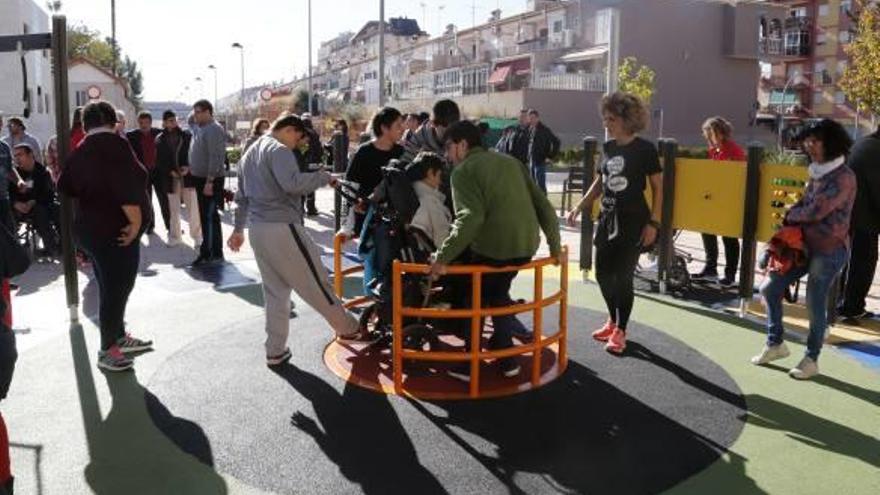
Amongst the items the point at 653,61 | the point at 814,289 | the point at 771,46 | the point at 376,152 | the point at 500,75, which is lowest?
the point at 814,289

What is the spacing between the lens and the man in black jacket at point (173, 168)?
10656mm

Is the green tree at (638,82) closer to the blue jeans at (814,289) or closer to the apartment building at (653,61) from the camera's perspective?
the apartment building at (653,61)

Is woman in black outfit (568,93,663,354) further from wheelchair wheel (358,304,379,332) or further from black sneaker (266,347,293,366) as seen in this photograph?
black sneaker (266,347,293,366)

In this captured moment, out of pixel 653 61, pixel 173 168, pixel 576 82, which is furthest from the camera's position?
pixel 653 61

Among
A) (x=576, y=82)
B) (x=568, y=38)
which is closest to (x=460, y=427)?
(x=576, y=82)

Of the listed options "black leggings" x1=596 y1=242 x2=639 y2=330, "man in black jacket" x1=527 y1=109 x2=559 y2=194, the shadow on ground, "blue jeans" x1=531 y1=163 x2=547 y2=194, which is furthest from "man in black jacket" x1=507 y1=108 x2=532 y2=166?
the shadow on ground

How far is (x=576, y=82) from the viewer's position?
4562 centimetres

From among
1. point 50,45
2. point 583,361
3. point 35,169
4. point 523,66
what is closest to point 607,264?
point 583,361

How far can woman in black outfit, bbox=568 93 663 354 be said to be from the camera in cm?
582

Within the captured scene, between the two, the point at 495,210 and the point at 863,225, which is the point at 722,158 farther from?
the point at 495,210

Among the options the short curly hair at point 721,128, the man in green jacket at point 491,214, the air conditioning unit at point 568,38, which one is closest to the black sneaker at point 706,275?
the short curly hair at point 721,128

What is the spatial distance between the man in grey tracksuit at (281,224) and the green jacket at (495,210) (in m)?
1.04

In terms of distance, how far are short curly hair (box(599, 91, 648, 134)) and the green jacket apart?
107 centimetres

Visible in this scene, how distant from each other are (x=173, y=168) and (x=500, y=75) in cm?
4431
